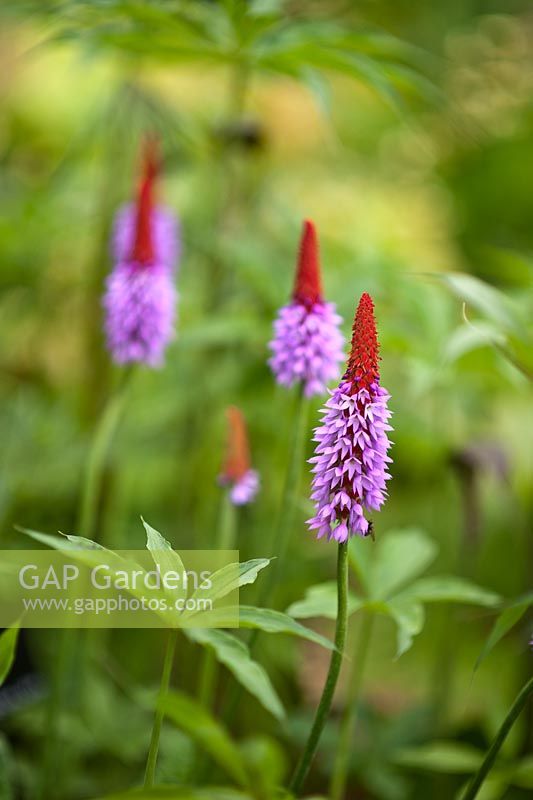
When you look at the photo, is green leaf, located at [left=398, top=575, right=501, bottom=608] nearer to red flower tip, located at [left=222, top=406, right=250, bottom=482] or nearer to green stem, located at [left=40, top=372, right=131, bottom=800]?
red flower tip, located at [left=222, top=406, right=250, bottom=482]

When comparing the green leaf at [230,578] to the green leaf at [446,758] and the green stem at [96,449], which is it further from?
the green leaf at [446,758]

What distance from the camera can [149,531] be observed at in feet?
1.89

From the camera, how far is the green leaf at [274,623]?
57 cm

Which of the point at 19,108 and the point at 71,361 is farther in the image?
the point at 19,108

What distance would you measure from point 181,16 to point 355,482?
0.73 metres

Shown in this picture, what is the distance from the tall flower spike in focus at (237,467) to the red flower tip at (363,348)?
27 centimetres

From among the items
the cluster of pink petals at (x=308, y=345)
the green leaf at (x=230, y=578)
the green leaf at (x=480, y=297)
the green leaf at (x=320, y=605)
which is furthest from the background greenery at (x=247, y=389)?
the green leaf at (x=230, y=578)

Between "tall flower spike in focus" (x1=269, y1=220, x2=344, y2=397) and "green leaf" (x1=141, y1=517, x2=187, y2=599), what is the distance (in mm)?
262

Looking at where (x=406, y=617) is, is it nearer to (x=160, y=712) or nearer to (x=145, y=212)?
(x=160, y=712)

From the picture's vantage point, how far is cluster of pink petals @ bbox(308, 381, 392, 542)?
1.84 ft

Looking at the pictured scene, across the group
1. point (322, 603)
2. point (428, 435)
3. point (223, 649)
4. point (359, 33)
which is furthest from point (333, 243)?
point (223, 649)

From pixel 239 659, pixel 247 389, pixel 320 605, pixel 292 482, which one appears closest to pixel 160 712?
pixel 239 659

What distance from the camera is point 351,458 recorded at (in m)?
0.57

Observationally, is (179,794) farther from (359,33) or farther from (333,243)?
(333,243)
